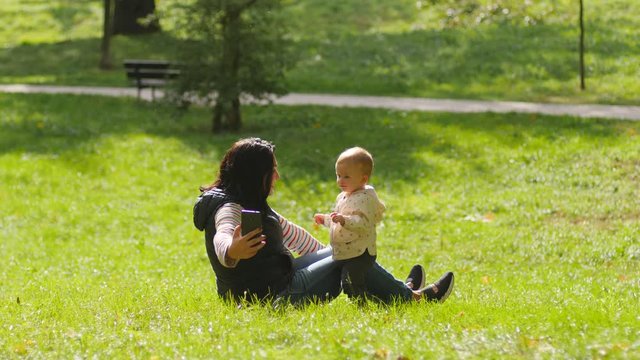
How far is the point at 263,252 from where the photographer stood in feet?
21.8

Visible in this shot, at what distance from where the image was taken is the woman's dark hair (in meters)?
6.41

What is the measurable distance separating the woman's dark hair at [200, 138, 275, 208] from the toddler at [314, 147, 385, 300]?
0.46 meters

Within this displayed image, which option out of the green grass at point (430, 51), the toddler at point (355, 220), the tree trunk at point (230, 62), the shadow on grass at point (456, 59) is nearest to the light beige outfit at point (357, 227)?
→ the toddler at point (355, 220)

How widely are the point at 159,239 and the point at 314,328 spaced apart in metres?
7.40

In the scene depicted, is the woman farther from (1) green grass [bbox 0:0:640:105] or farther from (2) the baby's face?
(1) green grass [bbox 0:0:640:105]

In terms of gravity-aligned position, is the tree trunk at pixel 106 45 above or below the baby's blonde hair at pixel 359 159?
below

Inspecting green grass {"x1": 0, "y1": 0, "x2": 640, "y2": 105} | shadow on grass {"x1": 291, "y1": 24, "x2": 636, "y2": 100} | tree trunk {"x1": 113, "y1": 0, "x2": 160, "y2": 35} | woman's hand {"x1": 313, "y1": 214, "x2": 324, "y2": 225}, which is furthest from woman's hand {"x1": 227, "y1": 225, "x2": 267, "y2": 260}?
tree trunk {"x1": 113, "y1": 0, "x2": 160, "y2": 35}

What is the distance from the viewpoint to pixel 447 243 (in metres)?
12.4

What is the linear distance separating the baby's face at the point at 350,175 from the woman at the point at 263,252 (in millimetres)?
426

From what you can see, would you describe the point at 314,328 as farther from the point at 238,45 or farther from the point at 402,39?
the point at 402,39

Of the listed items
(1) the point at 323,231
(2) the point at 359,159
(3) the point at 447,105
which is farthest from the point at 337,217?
(3) the point at 447,105

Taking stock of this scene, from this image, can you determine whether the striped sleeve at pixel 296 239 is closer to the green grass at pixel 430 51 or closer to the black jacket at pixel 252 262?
the black jacket at pixel 252 262

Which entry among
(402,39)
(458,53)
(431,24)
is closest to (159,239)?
(458,53)

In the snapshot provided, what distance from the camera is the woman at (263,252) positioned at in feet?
21.0
